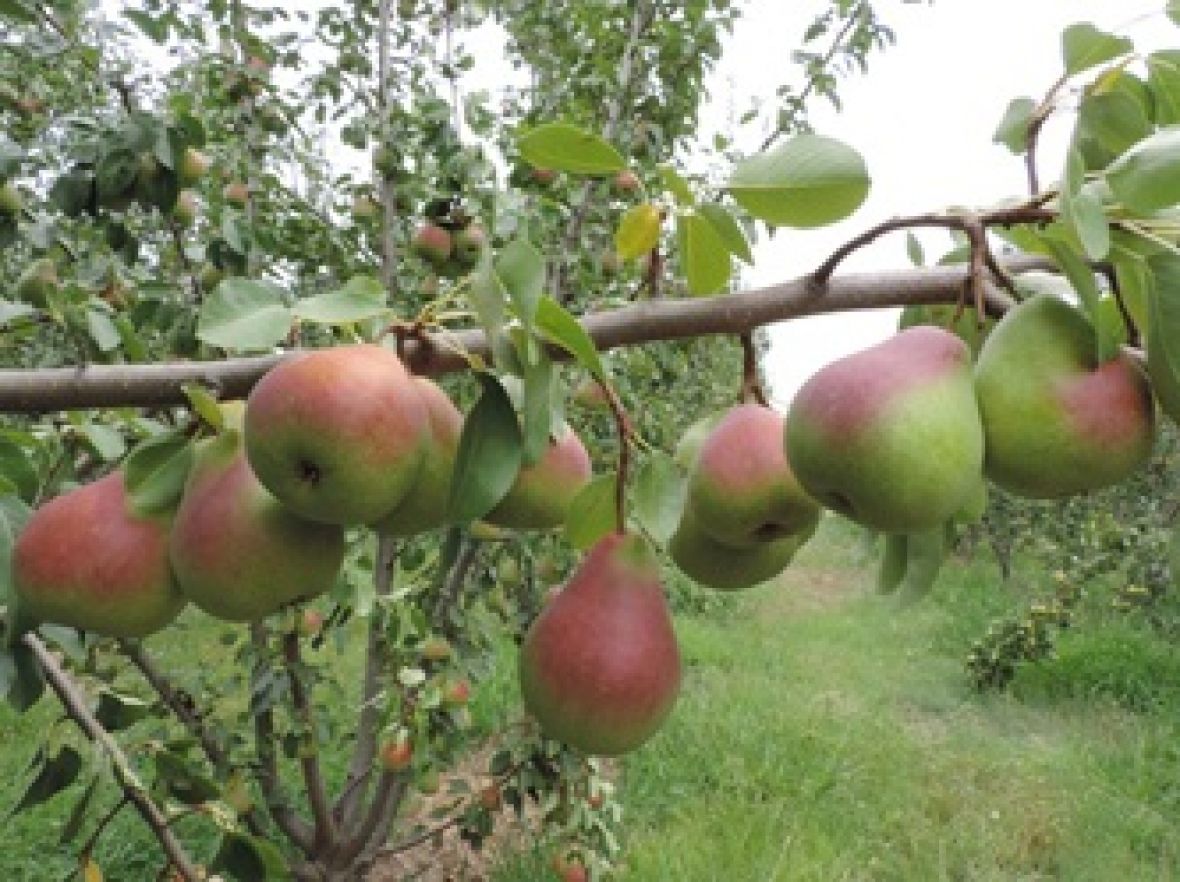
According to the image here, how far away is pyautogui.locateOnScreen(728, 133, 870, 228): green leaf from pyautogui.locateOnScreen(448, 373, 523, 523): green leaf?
19 centimetres

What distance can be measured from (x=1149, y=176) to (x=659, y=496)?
1.08ft

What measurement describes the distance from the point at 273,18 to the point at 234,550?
2846 mm

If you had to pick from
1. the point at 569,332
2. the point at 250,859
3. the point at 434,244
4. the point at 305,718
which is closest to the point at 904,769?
the point at 305,718

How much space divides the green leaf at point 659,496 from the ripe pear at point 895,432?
0.35ft

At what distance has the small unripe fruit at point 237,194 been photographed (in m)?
2.63

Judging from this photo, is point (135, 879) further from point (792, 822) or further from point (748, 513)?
point (748, 513)

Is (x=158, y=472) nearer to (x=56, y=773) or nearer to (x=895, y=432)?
(x=895, y=432)

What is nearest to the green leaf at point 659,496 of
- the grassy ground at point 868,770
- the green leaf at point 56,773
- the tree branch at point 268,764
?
the green leaf at point 56,773

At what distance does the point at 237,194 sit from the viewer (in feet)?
8.67

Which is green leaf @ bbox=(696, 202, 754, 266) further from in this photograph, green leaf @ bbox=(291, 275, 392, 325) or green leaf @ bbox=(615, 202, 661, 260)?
green leaf @ bbox=(291, 275, 392, 325)

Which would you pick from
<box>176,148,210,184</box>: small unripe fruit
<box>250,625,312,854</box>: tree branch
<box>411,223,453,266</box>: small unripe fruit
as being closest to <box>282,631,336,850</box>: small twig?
<box>250,625,312,854</box>: tree branch

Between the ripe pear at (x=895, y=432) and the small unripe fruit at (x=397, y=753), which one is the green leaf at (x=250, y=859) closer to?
the ripe pear at (x=895, y=432)

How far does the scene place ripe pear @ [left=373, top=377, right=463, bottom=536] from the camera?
2.02ft

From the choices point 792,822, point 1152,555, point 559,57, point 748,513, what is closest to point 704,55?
point 559,57
